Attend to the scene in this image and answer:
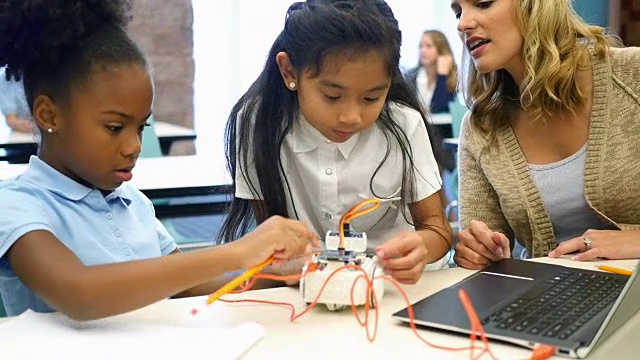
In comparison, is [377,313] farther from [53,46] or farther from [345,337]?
[53,46]

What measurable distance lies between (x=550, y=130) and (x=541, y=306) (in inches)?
27.7

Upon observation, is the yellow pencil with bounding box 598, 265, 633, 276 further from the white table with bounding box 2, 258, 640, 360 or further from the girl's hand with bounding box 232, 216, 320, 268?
the girl's hand with bounding box 232, 216, 320, 268

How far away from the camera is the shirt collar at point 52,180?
3.38 ft

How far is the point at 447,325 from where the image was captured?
87 centimetres

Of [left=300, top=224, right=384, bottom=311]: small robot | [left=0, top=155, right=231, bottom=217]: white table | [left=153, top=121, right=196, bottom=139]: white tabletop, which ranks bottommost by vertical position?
[left=0, top=155, right=231, bottom=217]: white table

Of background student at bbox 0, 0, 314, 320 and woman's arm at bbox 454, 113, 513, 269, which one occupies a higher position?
background student at bbox 0, 0, 314, 320

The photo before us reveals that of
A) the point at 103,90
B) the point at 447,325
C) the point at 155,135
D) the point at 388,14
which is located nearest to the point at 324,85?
the point at 388,14

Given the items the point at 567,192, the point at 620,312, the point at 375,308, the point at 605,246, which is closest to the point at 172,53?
the point at 567,192

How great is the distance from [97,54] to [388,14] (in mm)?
472

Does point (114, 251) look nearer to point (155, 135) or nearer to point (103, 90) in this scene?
point (103, 90)

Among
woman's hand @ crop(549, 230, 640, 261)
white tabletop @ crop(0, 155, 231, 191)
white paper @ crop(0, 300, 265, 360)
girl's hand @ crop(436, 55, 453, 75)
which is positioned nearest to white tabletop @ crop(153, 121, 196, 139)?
white tabletop @ crop(0, 155, 231, 191)

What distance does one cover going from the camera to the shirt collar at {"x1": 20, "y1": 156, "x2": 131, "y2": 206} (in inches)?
40.6

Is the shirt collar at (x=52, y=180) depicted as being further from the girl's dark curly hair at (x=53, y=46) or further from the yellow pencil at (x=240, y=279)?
the yellow pencil at (x=240, y=279)

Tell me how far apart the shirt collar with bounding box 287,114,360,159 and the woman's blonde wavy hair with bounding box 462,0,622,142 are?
0.39 metres
